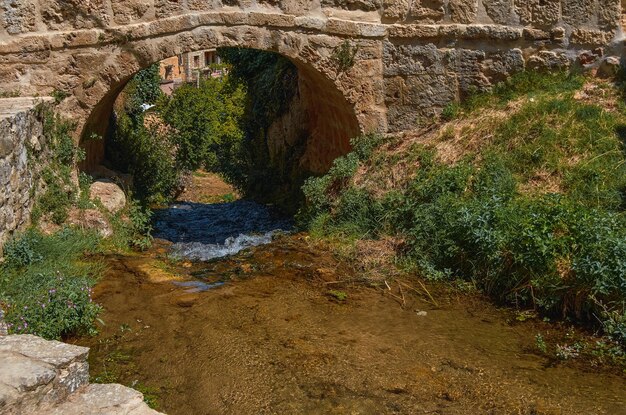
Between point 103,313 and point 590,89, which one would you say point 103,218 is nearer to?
point 103,313

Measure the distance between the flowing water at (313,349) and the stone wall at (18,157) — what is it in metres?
0.94

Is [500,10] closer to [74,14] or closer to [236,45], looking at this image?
[236,45]

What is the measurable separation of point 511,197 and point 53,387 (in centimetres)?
475

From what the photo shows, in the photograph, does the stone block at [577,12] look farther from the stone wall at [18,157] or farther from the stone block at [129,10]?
the stone wall at [18,157]

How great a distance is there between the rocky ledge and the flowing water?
2.54 feet

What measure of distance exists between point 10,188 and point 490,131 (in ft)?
16.2

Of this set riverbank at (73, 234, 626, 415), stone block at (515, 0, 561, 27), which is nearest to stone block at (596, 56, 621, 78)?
stone block at (515, 0, 561, 27)

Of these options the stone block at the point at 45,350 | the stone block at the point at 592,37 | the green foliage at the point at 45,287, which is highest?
the stone block at the point at 592,37

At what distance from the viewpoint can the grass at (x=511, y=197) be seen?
5.76 metres

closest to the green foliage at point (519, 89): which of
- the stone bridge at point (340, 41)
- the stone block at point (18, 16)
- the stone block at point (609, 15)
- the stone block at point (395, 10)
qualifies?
the stone bridge at point (340, 41)

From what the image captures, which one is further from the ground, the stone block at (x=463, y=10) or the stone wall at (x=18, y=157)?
the stone block at (x=463, y=10)

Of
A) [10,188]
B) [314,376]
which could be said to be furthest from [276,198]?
[314,376]

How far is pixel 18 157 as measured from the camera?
6539 mm

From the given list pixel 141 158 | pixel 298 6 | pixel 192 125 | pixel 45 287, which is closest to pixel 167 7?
pixel 298 6
